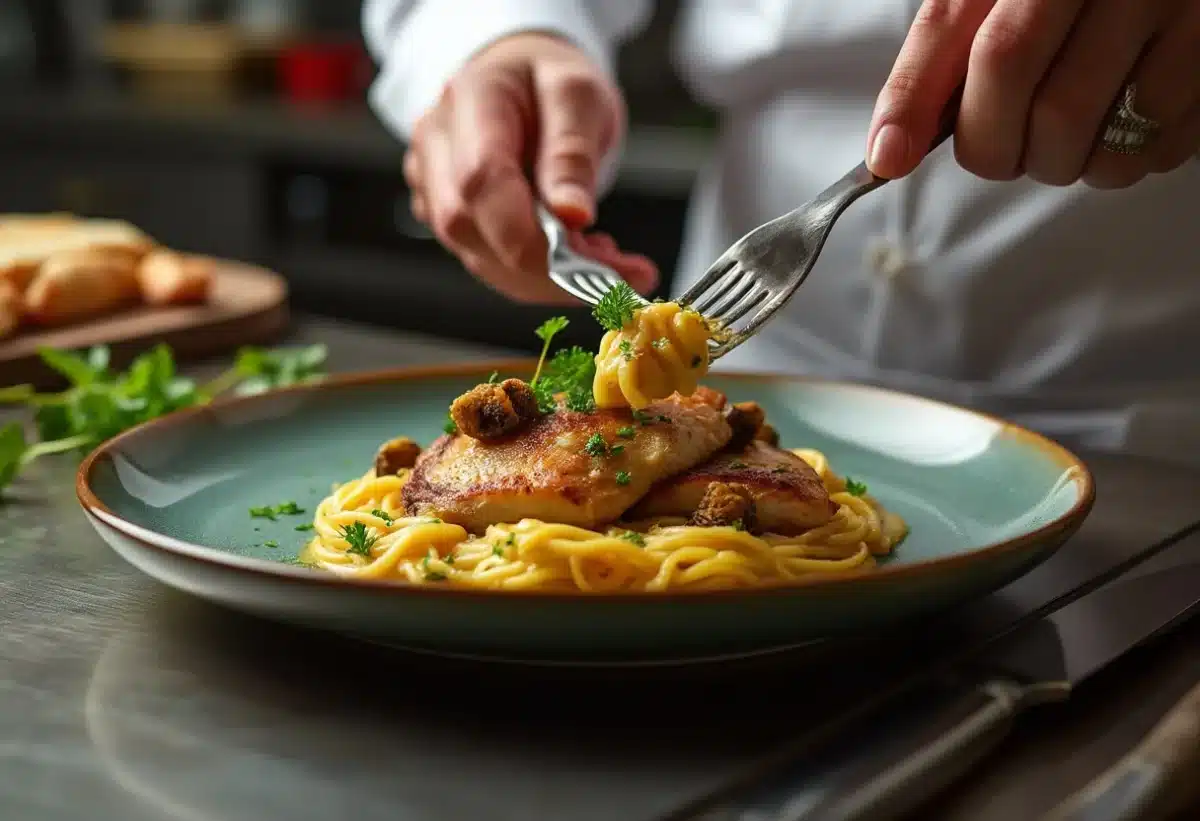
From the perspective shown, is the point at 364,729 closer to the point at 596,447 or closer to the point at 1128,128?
the point at 596,447

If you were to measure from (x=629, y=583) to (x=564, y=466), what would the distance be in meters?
0.14

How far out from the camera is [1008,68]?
157cm

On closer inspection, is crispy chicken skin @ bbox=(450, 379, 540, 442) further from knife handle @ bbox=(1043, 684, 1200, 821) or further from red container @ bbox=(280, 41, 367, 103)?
red container @ bbox=(280, 41, 367, 103)

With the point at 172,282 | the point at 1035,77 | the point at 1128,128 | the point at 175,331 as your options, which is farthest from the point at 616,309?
the point at 172,282

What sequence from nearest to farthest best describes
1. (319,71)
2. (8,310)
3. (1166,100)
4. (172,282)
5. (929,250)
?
(1166,100), (929,250), (8,310), (172,282), (319,71)

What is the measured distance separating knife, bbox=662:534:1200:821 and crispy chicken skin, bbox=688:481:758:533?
12.1 inches

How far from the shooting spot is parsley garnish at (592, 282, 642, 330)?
61.9 inches

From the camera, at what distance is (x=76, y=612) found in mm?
1420

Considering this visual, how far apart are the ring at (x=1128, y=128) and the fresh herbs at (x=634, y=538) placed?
0.73 metres

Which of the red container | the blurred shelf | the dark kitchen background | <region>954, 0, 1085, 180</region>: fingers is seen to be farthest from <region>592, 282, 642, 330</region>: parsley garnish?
the red container

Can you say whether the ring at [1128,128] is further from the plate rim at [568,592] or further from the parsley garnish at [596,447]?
the parsley garnish at [596,447]

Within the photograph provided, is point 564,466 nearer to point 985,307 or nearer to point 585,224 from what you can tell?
point 585,224

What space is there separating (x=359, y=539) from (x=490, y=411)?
19 cm

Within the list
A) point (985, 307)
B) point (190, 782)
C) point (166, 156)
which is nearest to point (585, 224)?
point (985, 307)
